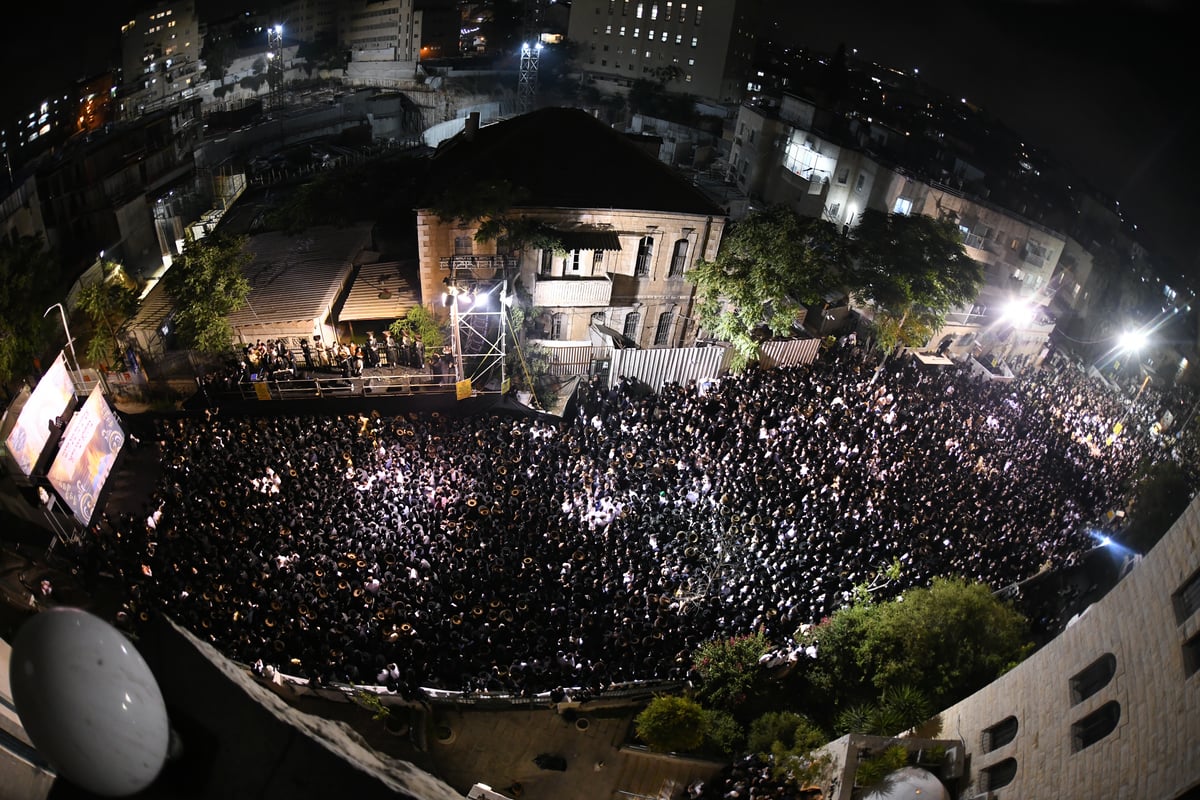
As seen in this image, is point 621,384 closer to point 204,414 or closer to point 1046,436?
point 204,414

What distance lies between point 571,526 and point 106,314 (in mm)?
16956

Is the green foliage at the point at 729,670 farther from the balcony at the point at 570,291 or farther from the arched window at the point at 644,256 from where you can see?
the arched window at the point at 644,256

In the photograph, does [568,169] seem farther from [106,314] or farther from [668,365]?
[106,314]

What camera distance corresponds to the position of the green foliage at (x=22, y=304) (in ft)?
50.7

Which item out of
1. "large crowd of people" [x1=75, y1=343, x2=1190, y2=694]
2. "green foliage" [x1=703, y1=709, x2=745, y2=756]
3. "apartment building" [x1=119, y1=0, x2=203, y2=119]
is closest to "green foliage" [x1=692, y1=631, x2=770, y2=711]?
"green foliage" [x1=703, y1=709, x2=745, y2=756]

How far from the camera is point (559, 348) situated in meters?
21.3

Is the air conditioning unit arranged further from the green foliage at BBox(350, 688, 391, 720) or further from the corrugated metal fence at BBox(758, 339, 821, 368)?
the corrugated metal fence at BBox(758, 339, 821, 368)

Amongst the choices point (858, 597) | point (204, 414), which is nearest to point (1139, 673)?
point (858, 597)

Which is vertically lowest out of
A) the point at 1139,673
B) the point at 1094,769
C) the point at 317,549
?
the point at 317,549

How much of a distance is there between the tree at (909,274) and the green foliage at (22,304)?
2635 cm

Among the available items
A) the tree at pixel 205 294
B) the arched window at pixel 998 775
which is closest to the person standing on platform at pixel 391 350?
the tree at pixel 205 294

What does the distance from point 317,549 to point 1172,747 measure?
13738 mm

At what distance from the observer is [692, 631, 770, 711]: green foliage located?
1166 centimetres

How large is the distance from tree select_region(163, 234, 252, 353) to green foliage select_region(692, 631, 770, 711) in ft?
55.2
